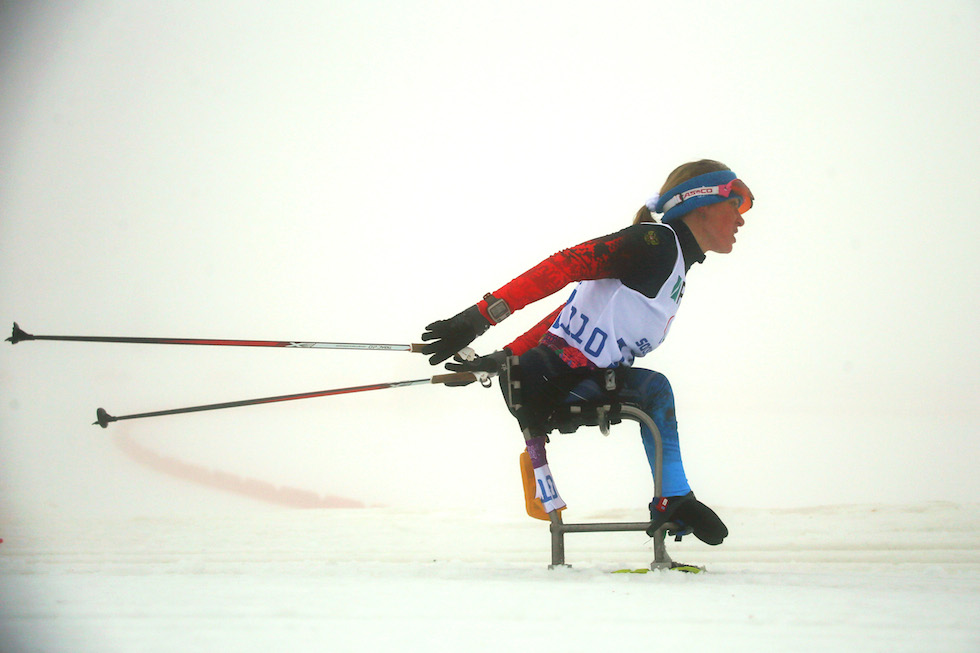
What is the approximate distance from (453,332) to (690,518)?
23.5 inches

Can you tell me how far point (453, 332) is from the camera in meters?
1.30

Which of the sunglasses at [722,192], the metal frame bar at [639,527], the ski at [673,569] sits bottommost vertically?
the ski at [673,569]

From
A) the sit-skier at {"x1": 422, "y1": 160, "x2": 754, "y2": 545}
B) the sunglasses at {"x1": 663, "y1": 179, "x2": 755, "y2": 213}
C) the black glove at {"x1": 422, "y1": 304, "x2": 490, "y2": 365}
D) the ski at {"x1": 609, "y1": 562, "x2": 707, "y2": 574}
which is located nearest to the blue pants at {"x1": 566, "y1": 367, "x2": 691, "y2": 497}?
the sit-skier at {"x1": 422, "y1": 160, "x2": 754, "y2": 545}

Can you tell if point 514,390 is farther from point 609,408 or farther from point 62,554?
point 62,554

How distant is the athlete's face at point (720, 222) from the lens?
1.49m

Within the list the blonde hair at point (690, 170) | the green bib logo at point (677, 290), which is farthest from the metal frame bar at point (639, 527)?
the blonde hair at point (690, 170)

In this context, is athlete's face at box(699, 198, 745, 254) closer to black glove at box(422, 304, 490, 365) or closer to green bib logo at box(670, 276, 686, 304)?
green bib logo at box(670, 276, 686, 304)

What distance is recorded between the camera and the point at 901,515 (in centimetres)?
211

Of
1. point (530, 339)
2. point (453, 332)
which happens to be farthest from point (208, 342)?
point (530, 339)

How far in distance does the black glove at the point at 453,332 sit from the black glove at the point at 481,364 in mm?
67

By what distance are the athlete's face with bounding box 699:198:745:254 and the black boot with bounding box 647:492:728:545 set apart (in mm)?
573

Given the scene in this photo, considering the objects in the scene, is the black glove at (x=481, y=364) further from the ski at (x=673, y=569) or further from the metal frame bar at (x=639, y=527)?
the ski at (x=673, y=569)

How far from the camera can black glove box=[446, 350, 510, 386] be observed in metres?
1.40

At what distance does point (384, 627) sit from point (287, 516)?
7.76 feet
